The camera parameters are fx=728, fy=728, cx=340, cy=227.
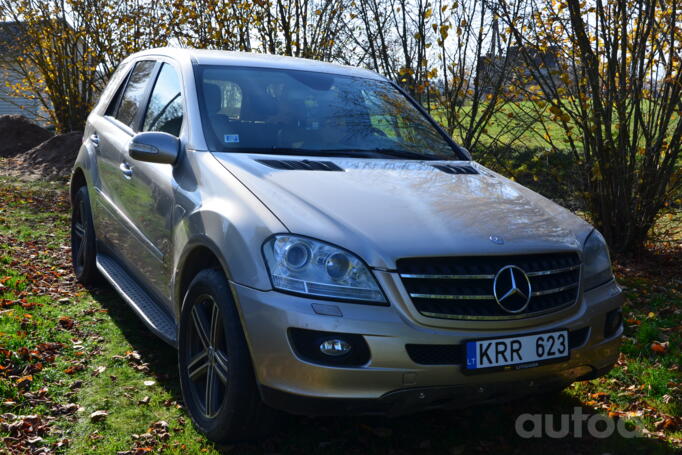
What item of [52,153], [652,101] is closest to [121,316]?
[652,101]

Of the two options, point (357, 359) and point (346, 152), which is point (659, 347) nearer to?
point (346, 152)

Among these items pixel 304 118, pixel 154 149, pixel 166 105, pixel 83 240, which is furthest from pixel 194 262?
pixel 83 240

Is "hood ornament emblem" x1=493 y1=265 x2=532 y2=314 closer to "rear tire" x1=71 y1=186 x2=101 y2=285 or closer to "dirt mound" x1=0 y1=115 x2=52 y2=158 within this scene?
"rear tire" x1=71 y1=186 x2=101 y2=285

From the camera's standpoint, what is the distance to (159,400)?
4066 mm

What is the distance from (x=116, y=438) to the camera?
3635 mm

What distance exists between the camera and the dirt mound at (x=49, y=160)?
47.1ft

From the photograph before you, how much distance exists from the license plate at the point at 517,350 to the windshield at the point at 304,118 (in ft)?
4.95

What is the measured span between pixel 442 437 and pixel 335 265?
128 cm

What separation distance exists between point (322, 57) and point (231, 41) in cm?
168

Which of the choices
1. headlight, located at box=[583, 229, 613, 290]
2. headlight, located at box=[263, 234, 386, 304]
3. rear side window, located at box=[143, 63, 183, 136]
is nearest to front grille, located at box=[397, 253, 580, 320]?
headlight, located at box=[263, 234, 386, 304]

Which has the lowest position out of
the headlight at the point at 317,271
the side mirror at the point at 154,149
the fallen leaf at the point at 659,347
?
the fallen leaf at the point at 659,347

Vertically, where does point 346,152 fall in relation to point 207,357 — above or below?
above

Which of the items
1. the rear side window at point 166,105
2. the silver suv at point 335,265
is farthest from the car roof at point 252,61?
the rear side window at point 166,105

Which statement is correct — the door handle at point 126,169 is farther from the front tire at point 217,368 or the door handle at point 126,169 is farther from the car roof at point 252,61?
the front tire at point 217,368
